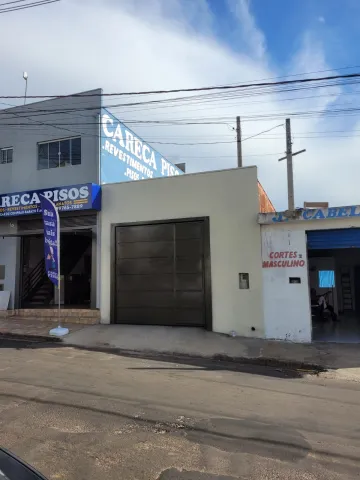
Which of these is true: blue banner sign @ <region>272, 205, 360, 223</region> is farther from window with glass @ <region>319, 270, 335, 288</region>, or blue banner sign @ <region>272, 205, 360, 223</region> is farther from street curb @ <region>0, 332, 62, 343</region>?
window with glass @ <region>319, 270, 335, 288</region>

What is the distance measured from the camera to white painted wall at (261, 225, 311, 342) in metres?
11.1

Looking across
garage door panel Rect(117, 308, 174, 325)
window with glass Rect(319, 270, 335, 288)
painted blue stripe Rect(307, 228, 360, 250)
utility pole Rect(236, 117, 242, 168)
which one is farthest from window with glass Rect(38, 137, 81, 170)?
window with glass Rect(319, 270, 335, 288)

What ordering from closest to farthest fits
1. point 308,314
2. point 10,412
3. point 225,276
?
point 10,412, point 308,314, point 225,276

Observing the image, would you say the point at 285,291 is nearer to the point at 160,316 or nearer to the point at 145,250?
the point at 160,316

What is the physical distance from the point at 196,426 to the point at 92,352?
5468mm

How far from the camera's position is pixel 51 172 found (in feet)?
49.3

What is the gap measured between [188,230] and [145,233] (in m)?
1.56

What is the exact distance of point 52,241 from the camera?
1216 cm

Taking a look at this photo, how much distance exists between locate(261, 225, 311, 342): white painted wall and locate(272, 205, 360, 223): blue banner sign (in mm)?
330

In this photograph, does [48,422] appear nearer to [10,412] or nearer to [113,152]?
[10,412]

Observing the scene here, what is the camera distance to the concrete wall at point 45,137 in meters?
14.4

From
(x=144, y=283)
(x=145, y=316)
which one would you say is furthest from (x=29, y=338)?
(x=144, y=283)

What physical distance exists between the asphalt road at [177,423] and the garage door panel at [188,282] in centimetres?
470

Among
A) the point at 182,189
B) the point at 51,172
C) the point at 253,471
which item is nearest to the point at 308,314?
the point at 182,189
